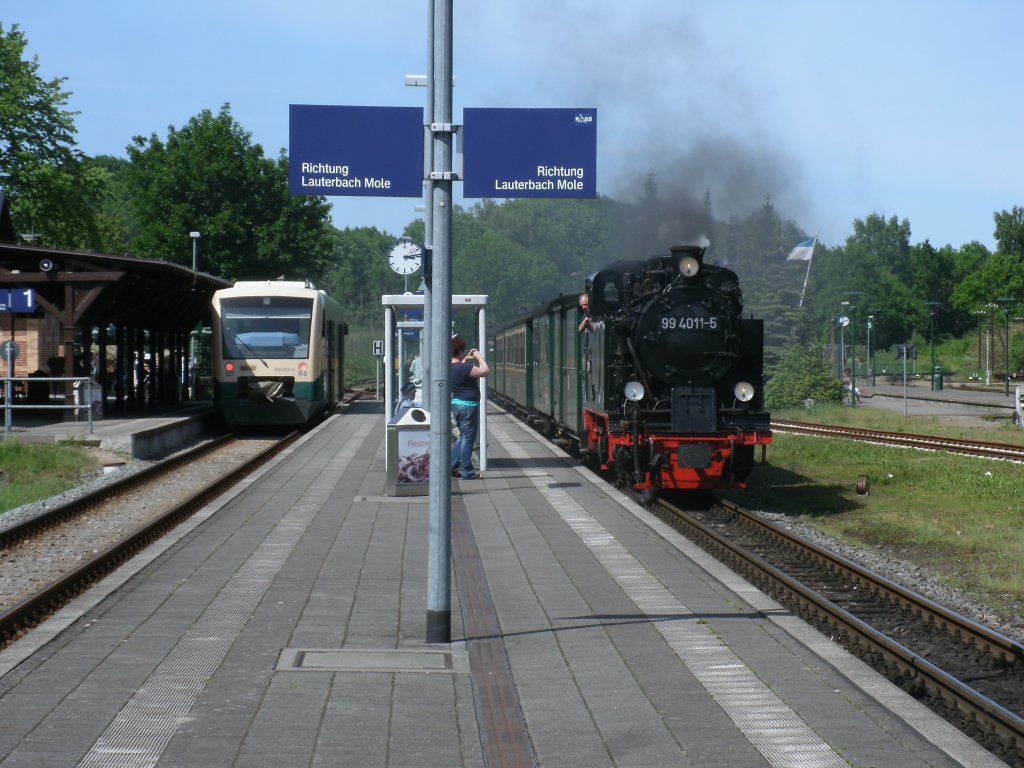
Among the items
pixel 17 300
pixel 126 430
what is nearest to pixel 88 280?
pixel 17 300

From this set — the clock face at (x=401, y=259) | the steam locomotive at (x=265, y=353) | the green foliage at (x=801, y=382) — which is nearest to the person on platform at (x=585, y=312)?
the clock face at (x=401, y=259)

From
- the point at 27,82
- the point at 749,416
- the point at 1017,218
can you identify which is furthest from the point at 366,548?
the point at 1017,218

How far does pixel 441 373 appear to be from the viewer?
723 cm

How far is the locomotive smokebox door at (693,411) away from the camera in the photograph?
572 inches

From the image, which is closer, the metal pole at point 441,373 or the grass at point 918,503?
the metal pole at point 441,373

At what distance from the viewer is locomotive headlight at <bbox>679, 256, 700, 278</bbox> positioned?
48.2 feet

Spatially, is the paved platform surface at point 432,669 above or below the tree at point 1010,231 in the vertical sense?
below

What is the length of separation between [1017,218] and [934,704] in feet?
379

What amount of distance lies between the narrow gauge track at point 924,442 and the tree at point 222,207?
80.9 ft

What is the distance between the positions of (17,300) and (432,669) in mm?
18485

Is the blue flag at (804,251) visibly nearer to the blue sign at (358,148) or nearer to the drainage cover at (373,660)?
the blue sign at (358,148)

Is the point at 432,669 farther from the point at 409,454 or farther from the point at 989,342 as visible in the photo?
the point at 989,342

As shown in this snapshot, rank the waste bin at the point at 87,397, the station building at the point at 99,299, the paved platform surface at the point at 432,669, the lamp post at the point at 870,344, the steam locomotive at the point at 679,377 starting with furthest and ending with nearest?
the lamp post at the point at 870,344 → the station building at the point at 99,299 → the waste bin at the point at 87,397 → the steam locomotive at the point at 679,377 → the paved platform surface at the point at 432,669

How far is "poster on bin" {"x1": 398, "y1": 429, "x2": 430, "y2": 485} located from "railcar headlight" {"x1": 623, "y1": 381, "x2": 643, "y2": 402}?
2.38 metres
